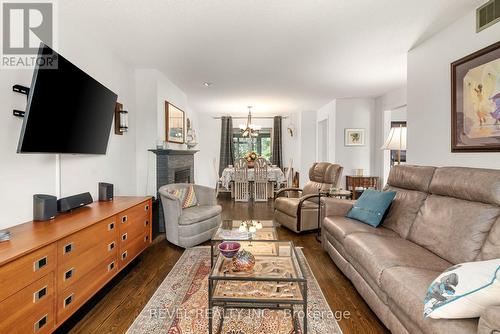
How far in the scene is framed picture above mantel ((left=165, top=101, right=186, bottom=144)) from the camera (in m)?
4.30

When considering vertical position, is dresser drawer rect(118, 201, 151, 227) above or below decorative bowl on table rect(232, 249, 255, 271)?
above

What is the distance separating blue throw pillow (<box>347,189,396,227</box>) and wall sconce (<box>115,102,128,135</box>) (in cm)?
301

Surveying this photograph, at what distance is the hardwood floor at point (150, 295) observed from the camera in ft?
6.04

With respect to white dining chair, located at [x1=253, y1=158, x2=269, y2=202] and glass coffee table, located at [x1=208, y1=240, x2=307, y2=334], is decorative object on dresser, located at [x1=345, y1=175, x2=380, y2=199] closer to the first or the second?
white dining chair, located at [x1=253, y1=158, x2=269, y2=202]

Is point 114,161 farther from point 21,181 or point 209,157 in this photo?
point 209,157

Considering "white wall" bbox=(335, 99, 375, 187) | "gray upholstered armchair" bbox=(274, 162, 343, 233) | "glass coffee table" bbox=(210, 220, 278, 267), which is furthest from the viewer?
"white wall" bbox=(335, 99, 375, 187)

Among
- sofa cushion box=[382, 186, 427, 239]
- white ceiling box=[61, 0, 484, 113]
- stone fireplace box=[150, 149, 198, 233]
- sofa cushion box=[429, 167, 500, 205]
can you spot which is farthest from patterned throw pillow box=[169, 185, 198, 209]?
sofa cushion box=[429, 167, 500, 205]

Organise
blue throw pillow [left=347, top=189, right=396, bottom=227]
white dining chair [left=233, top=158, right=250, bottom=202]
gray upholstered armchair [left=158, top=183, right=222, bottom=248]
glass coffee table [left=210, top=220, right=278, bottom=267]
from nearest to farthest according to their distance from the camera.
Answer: glass coffee table [left=210, top=220, right=278, bottom=267] → blue throw pillow [left=347, top=189, right=396, bottom=227] → gray upholstered armchair [left=158, top=183, right=222, bottom=248] → white dining chair [left=233, top=158, right=250, bottom=202]

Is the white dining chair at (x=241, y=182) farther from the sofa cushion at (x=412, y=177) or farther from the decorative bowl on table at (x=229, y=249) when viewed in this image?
the decorative bowl on table at (x=229, y=249)

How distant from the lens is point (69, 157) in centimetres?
248

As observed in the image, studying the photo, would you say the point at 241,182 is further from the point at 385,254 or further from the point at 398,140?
the point at 385,254

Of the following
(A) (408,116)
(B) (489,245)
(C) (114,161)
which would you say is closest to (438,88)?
(A) (408,116)

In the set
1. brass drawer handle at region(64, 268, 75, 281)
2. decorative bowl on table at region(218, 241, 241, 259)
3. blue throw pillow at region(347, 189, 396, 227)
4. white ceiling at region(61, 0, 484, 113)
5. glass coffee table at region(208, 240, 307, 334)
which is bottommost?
glass coffee table at region(208, 240, 307, 334)

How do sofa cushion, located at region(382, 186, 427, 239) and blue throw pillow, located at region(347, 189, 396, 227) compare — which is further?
Result: blue throw pillow, located at region(347, 189, 396, 227)
